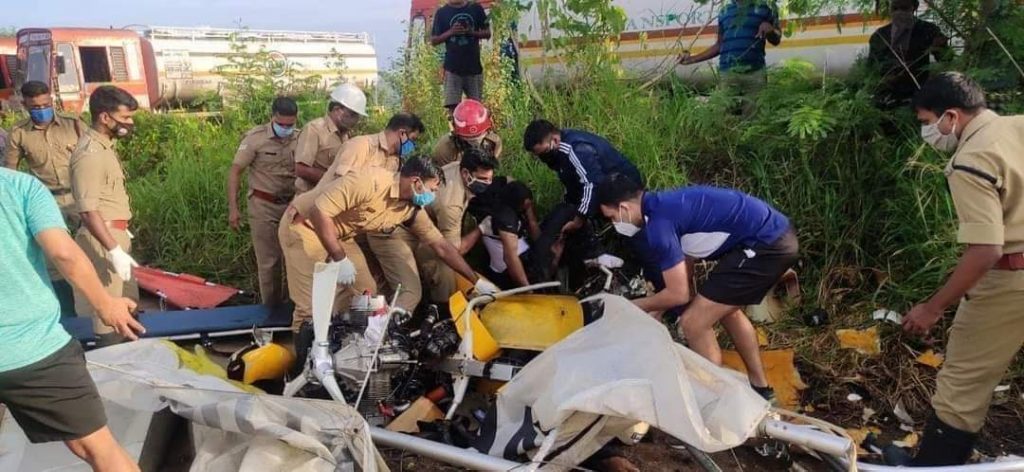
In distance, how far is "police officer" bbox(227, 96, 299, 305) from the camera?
18.9ft

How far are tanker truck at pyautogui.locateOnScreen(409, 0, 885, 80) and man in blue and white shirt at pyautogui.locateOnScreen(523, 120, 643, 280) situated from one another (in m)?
1.90

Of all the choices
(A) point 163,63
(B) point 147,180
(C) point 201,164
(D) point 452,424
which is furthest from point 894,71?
(A) point 163,63

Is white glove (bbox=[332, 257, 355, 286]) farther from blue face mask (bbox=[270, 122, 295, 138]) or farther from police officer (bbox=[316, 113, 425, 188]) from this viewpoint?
blue face mask (bbox=[270, 122, 295, 138])

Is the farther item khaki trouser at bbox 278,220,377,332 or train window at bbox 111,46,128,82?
train window at bbox 111,46,128,82

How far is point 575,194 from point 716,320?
5.61ft

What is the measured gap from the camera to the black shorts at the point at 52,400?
255cm

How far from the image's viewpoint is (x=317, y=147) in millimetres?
5578

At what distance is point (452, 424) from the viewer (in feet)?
12.3

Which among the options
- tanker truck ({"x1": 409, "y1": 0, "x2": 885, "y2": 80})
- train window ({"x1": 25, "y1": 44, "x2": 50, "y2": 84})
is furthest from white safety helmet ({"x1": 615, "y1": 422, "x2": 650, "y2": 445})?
train window ({"x1": 25, "y1": 44, "x2": 50, "y2": 84})

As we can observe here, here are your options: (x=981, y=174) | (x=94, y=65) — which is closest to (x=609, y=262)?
(x=981, y=174)

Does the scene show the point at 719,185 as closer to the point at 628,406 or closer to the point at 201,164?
the point at 628,406

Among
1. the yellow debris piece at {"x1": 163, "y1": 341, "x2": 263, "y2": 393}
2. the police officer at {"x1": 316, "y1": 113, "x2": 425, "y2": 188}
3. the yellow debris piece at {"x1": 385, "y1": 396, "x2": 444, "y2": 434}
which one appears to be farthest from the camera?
the police officer at {"x1": 316, "y1": 113, "x2": 425, "y2": 188}

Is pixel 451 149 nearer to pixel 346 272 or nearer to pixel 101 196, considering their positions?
pixel 346 272

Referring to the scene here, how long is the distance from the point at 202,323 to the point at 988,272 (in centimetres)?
450
